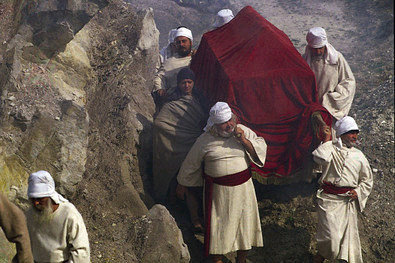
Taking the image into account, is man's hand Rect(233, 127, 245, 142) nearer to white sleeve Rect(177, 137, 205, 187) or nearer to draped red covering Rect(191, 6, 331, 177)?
white sleeve Rect(177, 137, 205, 187)

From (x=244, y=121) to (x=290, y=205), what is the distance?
1.51 meters

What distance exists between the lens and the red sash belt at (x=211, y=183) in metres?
4.73

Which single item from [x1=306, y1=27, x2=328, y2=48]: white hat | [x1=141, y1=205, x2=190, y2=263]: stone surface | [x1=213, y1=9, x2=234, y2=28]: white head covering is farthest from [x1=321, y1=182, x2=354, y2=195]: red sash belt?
[x1=213, y1=9, x2=234, y2=28]: white head covering

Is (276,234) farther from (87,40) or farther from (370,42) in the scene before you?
(370,42)

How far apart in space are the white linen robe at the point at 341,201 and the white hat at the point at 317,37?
4.52ft

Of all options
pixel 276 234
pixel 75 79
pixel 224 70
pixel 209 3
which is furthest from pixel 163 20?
pixel 276 234

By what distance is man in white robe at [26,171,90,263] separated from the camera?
335 centimetres

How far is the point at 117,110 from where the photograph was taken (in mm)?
6004

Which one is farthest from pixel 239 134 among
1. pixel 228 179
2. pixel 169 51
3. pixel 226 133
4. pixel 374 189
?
pixel 374 189

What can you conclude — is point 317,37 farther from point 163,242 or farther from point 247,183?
point 163,242

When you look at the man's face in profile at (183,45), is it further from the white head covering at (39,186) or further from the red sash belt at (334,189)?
the white head covering at (39,186)

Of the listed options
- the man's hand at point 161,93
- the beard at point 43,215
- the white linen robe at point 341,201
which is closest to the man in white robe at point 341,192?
the white linen robe at point 341,201

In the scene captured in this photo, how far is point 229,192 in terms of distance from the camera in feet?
15.6

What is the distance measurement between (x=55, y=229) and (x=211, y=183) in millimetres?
1875
